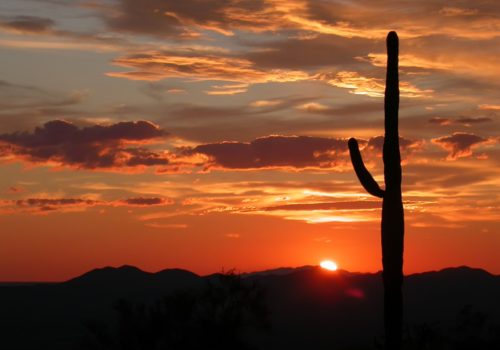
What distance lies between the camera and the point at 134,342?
126ft

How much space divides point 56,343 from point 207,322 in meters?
58.9

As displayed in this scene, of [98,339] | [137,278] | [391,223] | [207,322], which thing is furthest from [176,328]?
[137,278]

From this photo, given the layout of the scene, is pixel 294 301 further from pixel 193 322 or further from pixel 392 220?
pixel 392 220

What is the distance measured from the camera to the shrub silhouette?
36.3 meters

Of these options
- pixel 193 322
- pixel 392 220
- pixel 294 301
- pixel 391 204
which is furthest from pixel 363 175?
pixel 294 301

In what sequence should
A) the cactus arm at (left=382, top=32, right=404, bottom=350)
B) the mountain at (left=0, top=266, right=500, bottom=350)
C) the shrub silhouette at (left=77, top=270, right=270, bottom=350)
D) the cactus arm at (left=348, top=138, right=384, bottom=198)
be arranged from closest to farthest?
the cactus arm at (left=382, top=32, right=404, bottom=350)
the cactus arm at (left=348, top=138, right=384, bottom=198)
the shrub silhouette at (left=77, top=270, right=270, bottom=350)
the mountain at (left=0, top=266, right=500, bottom=350)

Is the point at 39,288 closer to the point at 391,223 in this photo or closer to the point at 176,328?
the point at 176,328

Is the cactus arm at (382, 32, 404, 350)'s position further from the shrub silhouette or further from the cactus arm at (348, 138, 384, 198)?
the shrub silhouette

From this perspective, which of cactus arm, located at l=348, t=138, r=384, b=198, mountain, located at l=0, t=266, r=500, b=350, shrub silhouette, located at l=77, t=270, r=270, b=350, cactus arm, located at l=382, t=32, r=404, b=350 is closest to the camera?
cactus arm, located at l=382, t=32, r=404, b=350

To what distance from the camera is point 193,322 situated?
37688 mm

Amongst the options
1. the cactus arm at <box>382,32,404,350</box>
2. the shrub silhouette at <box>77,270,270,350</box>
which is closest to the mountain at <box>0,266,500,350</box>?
the shrub silhouette at <box>77,270,270,350</box>

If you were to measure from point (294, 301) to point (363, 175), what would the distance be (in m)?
103

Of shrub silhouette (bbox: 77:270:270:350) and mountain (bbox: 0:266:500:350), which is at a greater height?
shrub silhouette (bbox: 77:270:270:350)

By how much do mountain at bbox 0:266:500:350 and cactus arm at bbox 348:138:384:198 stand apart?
6975 cm
